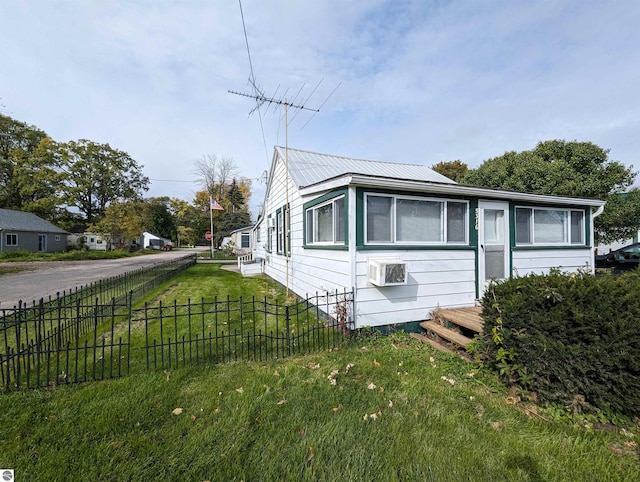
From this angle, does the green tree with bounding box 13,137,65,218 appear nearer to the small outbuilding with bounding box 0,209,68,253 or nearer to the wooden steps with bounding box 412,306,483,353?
the small outbuilding with bounding box 0,209,68,253

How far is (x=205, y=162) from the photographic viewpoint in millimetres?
41250

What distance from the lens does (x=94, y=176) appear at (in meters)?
34.7

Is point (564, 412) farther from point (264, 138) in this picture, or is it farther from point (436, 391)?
point (264, 138)

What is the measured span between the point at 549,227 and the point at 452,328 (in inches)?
151

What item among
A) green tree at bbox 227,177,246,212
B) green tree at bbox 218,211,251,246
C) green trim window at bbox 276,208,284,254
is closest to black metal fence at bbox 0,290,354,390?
green trim window at bbox 276,208,284,254

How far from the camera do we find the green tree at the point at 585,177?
11188mm

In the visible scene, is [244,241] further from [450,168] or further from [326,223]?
[450,168]

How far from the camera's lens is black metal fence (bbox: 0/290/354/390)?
3.10 metres

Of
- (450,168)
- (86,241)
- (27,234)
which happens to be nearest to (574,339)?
(450,168)

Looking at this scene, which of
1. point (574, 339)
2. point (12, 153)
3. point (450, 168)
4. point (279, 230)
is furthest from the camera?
point (450, 168)

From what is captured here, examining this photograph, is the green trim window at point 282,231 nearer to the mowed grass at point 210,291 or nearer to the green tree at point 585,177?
the mowed grass at point 210,291

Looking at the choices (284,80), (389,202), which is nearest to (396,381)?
(389,202)

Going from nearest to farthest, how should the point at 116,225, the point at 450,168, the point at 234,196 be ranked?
the point at 116,225 → the point at 450,168 → the point at 234,196

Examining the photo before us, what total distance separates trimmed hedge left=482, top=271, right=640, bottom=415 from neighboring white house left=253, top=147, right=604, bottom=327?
1784 millimetres
